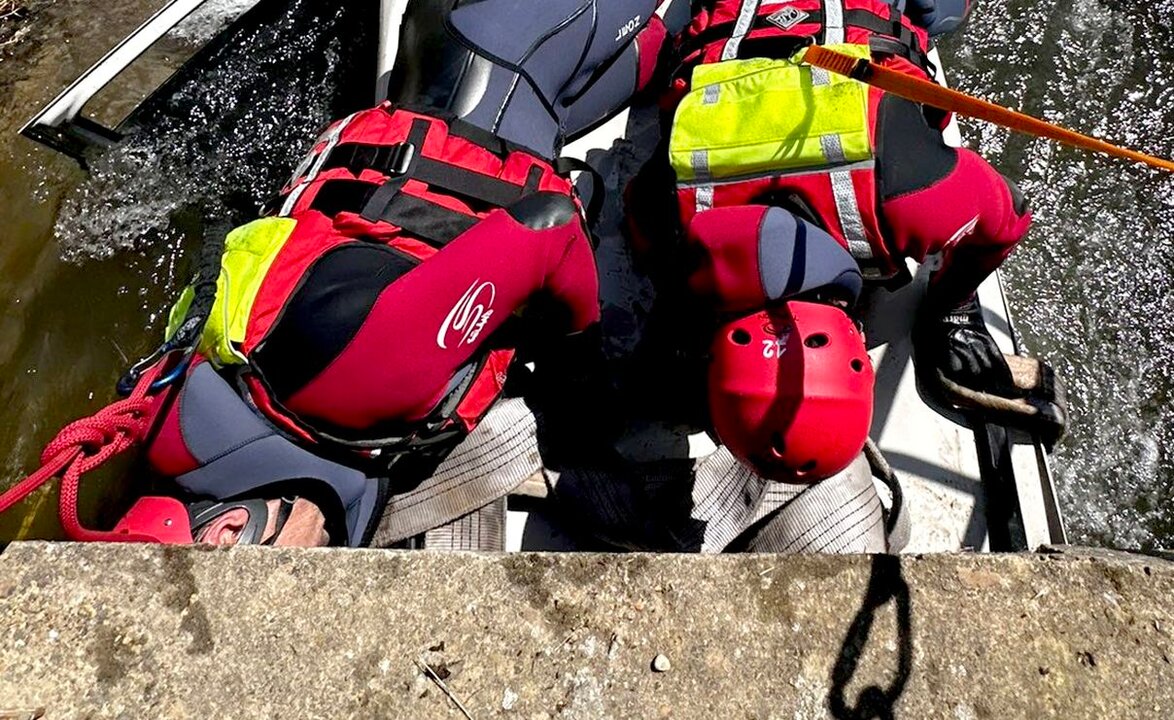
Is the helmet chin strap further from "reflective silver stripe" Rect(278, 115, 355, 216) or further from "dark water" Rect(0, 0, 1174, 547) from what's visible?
"dark water" Rect(0, 0, 1174, 547)

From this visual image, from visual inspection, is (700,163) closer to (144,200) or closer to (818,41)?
(818,41)

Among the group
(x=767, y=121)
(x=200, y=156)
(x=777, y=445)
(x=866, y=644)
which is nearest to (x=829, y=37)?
(x=767, y=121)

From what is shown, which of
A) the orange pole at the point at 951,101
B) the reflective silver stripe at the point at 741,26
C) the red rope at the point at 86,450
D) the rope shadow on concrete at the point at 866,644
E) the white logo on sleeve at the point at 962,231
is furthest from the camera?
the reflective silver stripe at the point at 741,26

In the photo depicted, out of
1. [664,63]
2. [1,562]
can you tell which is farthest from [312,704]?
A: [664,63]

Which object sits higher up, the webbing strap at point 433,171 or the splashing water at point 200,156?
the webbing strap at point 433,171

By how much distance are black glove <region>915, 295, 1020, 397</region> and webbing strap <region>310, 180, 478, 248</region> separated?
142 centimetres

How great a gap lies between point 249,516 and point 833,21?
1.90 metres

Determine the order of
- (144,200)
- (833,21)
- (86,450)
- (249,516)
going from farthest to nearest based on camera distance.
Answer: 1. (144,200)
2. (833,21)
3. (249,516)
4. (86,450)

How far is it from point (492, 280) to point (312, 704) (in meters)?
0.93

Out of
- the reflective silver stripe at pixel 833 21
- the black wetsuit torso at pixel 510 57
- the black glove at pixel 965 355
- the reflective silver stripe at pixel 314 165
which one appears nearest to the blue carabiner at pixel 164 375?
the reflective silver stripe at pixel 314 165

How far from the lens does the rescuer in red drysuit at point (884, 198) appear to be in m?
1.95

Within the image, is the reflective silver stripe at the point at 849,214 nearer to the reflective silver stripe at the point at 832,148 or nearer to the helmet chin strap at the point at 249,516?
the reflective silver stripe at the point at 832,148

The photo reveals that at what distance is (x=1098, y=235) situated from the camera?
128 inches

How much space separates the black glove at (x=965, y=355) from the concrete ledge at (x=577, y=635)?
3.51 ft
